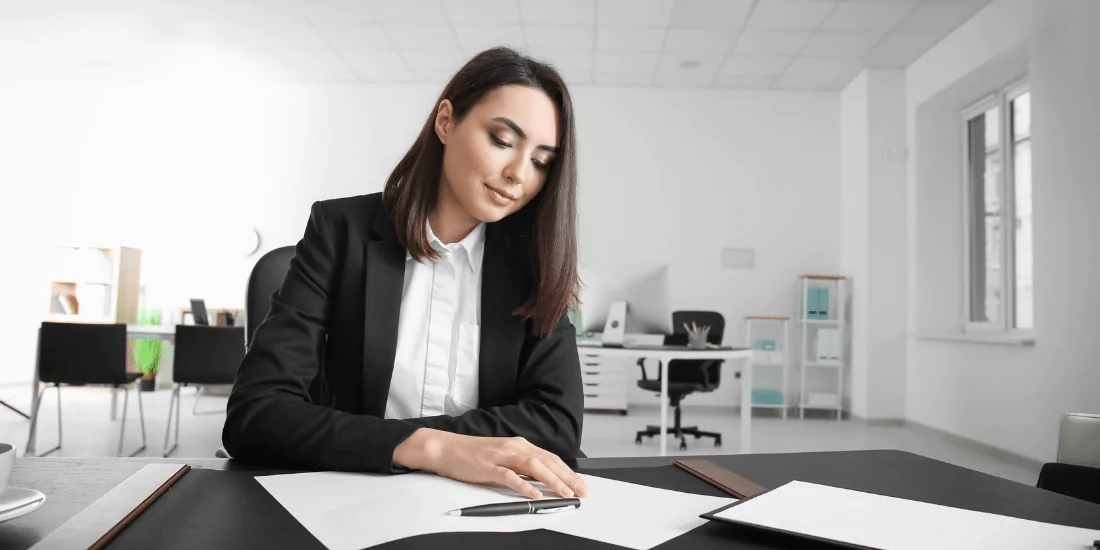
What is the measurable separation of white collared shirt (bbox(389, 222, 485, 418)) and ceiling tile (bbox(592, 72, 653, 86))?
5.81 m

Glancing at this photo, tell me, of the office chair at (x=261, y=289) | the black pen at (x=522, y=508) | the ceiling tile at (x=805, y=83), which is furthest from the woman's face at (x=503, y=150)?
the ceiling tile at (x=805, y=83)

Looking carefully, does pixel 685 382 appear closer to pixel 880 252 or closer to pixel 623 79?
pixel 880 252

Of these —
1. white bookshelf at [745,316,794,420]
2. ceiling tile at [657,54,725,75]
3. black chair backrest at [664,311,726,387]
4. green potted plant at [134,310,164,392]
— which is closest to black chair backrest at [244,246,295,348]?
black chair backrest at [664,311,726,387]

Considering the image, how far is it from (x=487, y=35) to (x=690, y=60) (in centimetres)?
184

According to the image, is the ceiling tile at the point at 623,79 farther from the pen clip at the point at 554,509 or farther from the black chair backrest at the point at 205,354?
the pen clip at the point at 554,509

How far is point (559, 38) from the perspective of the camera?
19.1 feet

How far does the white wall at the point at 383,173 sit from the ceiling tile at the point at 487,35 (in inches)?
51.6

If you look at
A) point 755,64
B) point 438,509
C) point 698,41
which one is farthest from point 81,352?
point 755,64

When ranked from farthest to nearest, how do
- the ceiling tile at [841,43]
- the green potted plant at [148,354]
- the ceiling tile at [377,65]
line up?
1. the green potted plant at [148,354]
2. the ceiling tile at [377,65]
3. the ceiling tile at [841,43]

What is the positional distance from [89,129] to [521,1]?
16.7ft

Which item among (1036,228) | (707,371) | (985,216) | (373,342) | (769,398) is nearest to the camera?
(373,342)

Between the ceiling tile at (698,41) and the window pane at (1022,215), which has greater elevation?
the ceiling tile at (698,41)

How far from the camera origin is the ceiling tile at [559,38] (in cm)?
564

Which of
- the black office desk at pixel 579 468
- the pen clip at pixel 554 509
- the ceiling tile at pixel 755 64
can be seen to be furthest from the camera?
the ceiling tile at pixel 755 64
